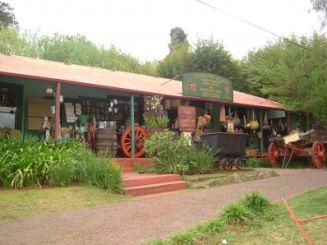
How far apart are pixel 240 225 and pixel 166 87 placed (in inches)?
464

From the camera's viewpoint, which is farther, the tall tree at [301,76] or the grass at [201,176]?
the tall tree at [301,76]

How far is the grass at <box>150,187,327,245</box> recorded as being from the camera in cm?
597

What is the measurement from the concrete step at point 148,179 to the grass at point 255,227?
411cm

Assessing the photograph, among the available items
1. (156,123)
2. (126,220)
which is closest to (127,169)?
A: (156,123)

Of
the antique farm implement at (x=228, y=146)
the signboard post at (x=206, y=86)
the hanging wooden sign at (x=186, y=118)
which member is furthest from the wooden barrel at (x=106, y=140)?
the signboard post at (x=206, y=86)

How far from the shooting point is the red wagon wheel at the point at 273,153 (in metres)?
17.8

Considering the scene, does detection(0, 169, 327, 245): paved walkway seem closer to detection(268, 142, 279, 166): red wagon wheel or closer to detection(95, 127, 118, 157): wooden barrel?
detection(95, 127, 118, 157): wooden barrel

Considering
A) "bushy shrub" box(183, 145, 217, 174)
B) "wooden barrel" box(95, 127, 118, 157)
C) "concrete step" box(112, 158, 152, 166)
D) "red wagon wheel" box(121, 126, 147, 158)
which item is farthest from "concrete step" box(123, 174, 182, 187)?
"red wagon wheel" box(121, 126, 147, 158)

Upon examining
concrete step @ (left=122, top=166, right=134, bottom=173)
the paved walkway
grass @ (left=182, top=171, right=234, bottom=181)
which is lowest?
the paved walkway

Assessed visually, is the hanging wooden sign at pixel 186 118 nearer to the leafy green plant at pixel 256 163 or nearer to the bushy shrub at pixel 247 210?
the leafy green plant at pixel 256 163

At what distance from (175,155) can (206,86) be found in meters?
4.86

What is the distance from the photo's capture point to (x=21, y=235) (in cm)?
656

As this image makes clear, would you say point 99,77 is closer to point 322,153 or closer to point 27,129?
point 27,129

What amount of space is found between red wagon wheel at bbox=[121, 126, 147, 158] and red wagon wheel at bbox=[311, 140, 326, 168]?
680cm
